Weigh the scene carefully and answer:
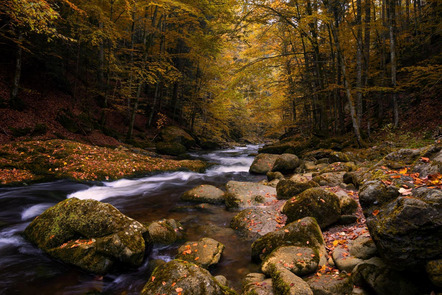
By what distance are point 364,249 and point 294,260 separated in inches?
39.9

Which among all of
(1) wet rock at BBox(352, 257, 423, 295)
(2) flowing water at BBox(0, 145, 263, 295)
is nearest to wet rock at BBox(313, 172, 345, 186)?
(2) flowing water at BBox(0, 145, 263, 295)

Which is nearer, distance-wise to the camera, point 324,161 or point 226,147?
point 324,161

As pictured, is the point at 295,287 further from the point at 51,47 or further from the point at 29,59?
the point at 29,59

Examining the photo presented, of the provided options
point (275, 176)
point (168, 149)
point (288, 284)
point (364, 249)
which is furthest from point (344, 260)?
point (168, 149)

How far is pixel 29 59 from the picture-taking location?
13227mm

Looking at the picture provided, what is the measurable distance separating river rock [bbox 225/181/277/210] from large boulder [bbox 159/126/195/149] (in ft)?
38.1

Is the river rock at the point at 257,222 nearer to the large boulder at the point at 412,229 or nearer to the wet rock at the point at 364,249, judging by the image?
the wet rock at the point at 364,249

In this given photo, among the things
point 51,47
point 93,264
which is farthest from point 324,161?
point 51,47

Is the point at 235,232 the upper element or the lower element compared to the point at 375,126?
lower

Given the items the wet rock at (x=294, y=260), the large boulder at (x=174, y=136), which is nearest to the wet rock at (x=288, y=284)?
the wet rock at (x=294, y=260)

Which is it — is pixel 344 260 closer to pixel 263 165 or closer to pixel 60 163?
pixel 263 165

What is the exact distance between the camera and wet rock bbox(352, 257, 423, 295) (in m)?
2.27

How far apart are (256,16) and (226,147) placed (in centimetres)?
1741

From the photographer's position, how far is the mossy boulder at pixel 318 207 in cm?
461
